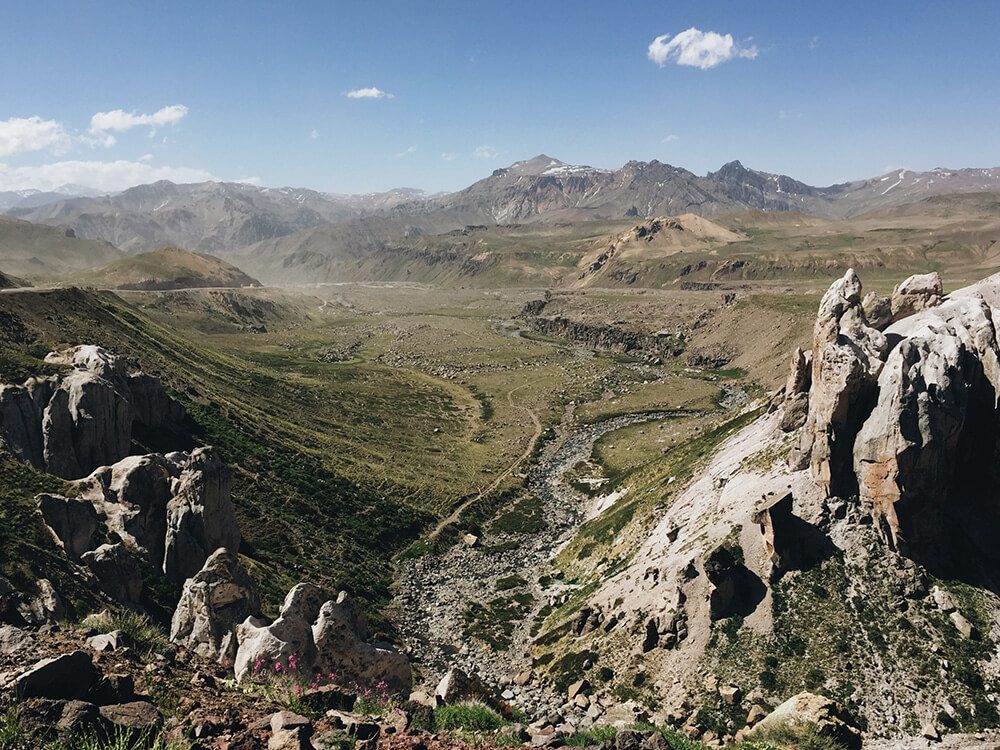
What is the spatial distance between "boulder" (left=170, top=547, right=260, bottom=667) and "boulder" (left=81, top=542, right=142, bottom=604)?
21.9 ft

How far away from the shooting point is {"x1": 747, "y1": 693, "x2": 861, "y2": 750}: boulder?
25.3 meters

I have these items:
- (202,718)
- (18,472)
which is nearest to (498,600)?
(18,472)

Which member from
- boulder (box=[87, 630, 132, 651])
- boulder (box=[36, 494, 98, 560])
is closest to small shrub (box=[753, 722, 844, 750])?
boulder (box=[87, 630, 132, 651])

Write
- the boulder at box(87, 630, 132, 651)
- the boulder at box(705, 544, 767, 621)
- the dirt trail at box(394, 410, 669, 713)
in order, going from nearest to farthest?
1. the boulder at box(87, 630, 132, 651)
2. the boulder at box(705, 544, 767, 621)
3. the dirt trail at box(394, 410, 669, 713)

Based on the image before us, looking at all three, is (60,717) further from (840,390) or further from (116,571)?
(840,390)

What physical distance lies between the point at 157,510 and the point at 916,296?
70737 millimetres

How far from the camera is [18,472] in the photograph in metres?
45.8

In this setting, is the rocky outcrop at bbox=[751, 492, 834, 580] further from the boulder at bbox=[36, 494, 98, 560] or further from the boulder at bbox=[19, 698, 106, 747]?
the boulder at bbox=[36, 494, 98, 560]

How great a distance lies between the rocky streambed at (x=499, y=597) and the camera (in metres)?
50.3

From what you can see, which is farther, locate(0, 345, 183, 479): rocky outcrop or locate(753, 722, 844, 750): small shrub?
locate(0, 345, 183, 479): rocky outcrop

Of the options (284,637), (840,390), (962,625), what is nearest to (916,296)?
(840,390)

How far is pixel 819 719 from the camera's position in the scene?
83.3ft

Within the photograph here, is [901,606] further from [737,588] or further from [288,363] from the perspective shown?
[288,363]

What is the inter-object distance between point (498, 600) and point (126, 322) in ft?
311
